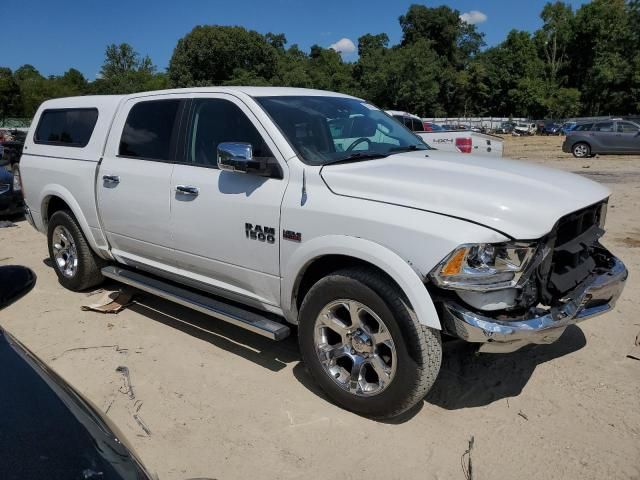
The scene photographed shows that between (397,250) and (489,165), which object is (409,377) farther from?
(489,165)

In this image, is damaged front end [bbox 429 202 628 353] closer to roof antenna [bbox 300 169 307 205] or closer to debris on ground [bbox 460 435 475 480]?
debris on ground [bbox 460 435 475 480]

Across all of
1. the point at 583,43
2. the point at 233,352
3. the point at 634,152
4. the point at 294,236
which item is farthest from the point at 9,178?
the point at 583,43

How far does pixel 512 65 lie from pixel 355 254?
74.7 metres

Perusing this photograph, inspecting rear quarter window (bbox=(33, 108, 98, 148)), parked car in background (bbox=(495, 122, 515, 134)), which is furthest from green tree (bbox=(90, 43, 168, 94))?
rear quarter window (bbox=(33, 108, 98, 148))

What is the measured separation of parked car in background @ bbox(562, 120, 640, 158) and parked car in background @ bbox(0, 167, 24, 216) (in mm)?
19882

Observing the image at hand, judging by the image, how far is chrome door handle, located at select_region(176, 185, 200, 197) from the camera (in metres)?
3.94

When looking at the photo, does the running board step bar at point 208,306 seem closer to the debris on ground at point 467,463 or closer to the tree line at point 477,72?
the debris on ground at point 467,463

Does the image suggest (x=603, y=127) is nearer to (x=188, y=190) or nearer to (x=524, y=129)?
(x=188, y=190)

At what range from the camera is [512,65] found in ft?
229

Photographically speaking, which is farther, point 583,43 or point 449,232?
point 583,43

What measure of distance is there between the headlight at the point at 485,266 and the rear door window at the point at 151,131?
2482mm

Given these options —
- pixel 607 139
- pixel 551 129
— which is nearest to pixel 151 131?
pixel 607 139

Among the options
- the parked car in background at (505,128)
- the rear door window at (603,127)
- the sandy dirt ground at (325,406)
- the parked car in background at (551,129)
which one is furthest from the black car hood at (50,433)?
the parked car in background at (505,128)

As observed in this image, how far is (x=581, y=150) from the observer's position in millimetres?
21672
